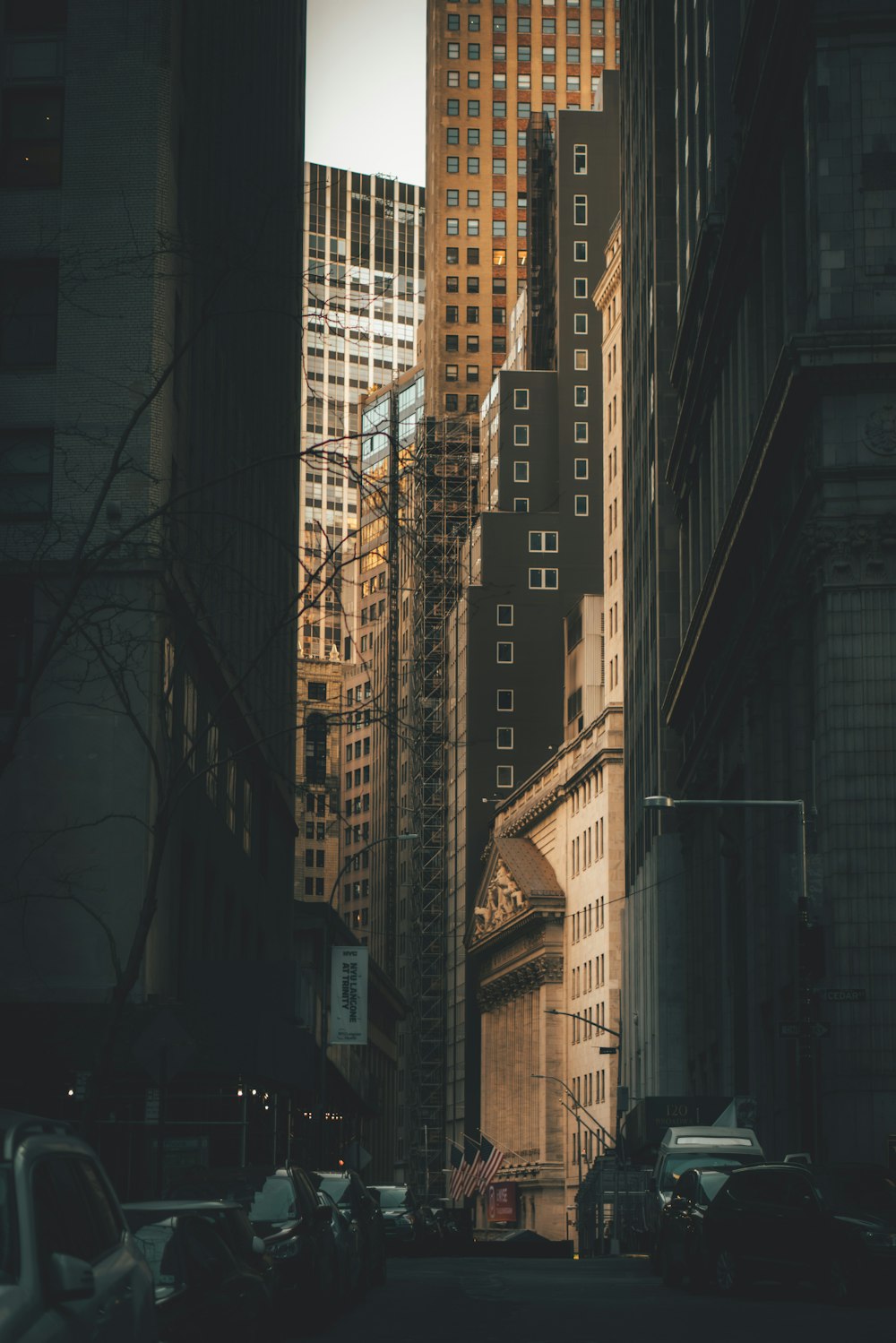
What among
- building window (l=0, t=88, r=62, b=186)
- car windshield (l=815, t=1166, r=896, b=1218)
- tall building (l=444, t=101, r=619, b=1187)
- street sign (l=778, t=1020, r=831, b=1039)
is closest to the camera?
car windshield (l=815, t=1166, r=896, b=1218)

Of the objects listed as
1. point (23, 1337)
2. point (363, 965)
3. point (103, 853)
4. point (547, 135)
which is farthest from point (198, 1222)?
point (547, 135)

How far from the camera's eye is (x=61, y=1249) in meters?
8.83

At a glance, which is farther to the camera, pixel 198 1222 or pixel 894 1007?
pixel 894 1007

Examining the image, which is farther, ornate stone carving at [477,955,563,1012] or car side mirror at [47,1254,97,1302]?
ornate stone carving at [477,955,563,1012]

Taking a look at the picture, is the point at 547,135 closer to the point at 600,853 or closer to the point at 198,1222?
the point at 600,853

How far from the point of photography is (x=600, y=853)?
119 meters

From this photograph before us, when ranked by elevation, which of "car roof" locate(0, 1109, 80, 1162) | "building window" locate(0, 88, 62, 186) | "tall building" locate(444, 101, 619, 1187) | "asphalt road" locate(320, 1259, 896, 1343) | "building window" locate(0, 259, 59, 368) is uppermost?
"tall building" locate(444, 101, 619, 1187)

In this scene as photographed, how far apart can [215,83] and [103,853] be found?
21.7 m

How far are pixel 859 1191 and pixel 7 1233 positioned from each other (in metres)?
17.8

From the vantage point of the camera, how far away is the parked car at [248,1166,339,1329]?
21.0 metres

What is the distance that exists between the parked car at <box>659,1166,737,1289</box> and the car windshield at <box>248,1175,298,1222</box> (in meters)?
6.63

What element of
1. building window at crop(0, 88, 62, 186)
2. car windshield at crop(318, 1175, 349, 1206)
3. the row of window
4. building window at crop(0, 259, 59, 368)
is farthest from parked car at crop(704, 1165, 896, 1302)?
the row of window

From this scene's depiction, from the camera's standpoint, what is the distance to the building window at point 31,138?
143 feet

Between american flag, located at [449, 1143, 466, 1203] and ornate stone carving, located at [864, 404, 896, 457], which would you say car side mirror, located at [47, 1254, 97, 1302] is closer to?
ornate stone carving, located at [864, 404, 896, 457]
